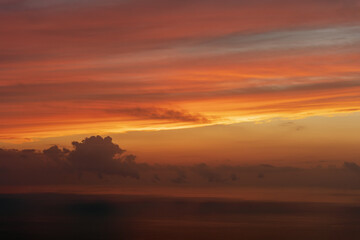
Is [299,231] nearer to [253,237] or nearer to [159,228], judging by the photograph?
[253,237]

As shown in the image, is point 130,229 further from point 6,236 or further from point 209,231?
point 6,236

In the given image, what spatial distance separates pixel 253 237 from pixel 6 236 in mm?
72608

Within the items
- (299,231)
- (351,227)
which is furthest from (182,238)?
(351,227)

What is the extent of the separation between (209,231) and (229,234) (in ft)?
41.0

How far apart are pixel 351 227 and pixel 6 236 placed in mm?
114962

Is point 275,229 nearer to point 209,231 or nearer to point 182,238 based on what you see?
point 209,231

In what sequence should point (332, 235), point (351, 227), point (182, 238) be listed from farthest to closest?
point (351, 227) → point (332, 235) → point (182, 238)

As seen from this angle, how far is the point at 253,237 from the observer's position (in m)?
162

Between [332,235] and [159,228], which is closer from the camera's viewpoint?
[332,235]

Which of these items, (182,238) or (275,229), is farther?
(275,229)

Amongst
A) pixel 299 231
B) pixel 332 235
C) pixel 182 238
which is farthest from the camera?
pixel 299 231

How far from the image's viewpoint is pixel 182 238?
522 ft

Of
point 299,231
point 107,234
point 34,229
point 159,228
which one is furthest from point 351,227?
point 34,229

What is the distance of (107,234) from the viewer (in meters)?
176
